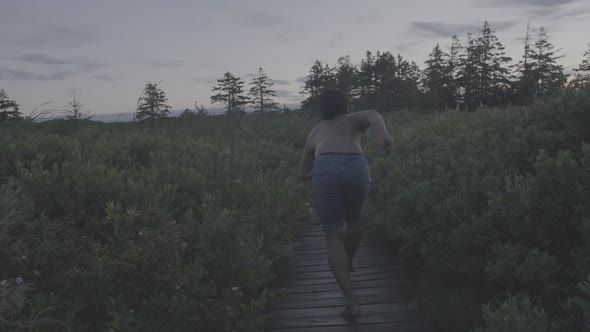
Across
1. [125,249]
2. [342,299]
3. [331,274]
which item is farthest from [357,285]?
[125,249]

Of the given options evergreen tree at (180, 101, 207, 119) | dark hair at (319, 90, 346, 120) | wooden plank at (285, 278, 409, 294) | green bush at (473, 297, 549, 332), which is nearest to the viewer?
green bush at (473, 297, 549, 332)

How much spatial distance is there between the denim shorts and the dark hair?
0.52 m

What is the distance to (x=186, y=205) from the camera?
5.26 metres

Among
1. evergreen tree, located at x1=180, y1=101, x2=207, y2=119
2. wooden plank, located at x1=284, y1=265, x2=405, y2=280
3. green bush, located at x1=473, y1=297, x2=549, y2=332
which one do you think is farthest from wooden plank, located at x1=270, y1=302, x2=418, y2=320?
evergreen tree, located at x1=180, y1=101, x2=207, y2=119

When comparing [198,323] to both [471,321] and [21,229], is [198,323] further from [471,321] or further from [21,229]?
[471,321]

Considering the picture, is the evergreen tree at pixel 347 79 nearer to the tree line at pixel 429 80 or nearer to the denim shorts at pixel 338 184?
the tree line at pixel 429 80

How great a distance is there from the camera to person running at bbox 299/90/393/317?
4637 mm

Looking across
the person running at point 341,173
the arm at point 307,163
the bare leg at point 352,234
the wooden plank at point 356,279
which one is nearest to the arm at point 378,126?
the person running at point 341,173

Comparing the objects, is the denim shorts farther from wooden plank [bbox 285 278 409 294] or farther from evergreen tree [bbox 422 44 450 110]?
evergreen tree [bbox 422 44 450 110]

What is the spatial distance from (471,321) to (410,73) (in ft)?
232

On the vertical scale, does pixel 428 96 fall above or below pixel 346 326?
above

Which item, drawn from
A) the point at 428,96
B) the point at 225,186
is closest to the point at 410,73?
the point at 428,96

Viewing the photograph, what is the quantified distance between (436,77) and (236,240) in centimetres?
6446

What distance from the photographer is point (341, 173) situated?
4.62 metres
